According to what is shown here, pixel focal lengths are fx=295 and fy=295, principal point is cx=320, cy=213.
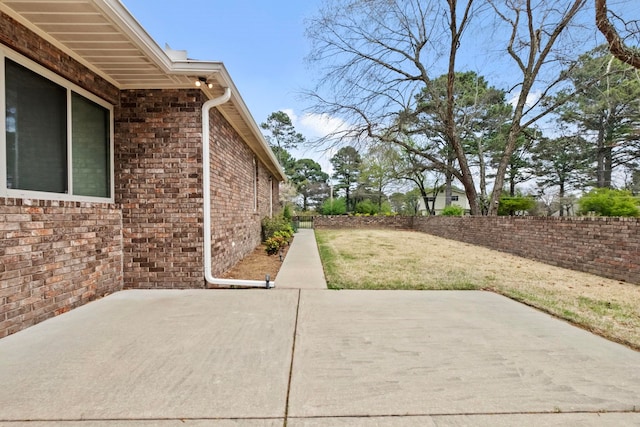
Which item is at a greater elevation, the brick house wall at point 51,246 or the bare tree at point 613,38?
the bare tree at point 613,38

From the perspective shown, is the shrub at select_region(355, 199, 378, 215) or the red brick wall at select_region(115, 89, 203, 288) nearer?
the red brick wall at select_region(115, 89, 203, 288)

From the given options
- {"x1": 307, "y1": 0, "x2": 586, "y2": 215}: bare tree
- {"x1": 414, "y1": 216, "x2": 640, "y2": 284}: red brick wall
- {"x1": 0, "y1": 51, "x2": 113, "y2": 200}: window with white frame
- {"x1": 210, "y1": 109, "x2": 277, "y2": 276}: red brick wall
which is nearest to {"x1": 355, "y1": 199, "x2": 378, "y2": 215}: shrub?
{"x1": 307, "y1": 0, "x2": 586, "y2": 215}: bare tree

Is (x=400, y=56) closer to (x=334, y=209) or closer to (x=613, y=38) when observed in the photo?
(x=613, y=38)

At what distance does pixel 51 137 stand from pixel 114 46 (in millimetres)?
1192

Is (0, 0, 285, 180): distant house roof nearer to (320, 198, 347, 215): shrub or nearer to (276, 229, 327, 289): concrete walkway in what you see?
(276, 229, 327, 289): concrete walkway

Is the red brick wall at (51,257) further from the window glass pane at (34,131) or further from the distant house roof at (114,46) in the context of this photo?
the distant house roof at (114,46)

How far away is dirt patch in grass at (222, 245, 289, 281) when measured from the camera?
5.30 m

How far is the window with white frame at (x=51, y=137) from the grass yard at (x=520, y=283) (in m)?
3.67

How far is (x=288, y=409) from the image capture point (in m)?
1.78

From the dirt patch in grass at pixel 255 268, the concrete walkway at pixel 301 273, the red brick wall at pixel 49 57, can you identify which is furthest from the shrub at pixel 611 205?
the red brick wall at pixel 49 57

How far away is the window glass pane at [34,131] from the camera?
2.74 metres

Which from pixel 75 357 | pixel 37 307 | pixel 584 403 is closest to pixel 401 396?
pixel 584 403

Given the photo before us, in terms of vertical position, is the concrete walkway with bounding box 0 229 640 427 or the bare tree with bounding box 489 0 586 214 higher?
the bare tree with bounding box 489 0 586 214

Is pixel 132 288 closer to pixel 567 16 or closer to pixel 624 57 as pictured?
pixel 624 57
